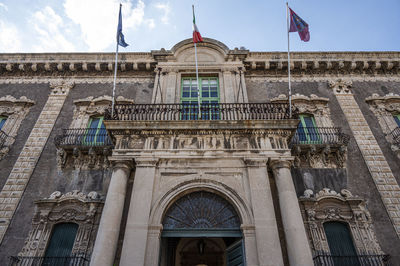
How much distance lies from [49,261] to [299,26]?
1317cm

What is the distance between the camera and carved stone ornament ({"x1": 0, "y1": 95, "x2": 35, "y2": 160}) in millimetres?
11094

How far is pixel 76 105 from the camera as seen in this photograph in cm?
1201

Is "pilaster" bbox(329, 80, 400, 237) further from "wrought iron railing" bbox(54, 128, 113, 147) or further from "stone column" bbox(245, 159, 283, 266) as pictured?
"wrought iron railing" bbox(54, 128, 113, 147)

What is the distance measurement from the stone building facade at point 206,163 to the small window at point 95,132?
2.3 inches

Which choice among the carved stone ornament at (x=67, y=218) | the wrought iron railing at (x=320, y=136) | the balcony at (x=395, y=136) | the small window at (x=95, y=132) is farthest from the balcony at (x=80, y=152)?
the balcony at (x=395, y=136)

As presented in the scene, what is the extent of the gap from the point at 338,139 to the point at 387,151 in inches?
81.1

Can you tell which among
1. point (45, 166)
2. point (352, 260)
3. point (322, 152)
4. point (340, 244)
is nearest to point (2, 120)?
point (45, 166)

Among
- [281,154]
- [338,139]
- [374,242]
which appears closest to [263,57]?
[338,139]

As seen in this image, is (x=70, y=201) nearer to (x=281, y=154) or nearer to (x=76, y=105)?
(x=76, y=105)

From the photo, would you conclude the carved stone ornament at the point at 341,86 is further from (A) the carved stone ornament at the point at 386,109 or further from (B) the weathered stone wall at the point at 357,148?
(A) the carved stone ornament at the point at 386,109

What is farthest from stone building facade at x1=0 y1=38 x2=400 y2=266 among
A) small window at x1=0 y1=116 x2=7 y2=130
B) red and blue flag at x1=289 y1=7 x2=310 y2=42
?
red and blue flag at x1=289 y1=7 x2=310 y2=42

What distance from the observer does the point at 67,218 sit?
877 centimetres

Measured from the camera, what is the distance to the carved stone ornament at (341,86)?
485 inches

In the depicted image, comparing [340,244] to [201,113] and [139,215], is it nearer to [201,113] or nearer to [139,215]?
[201,113]
